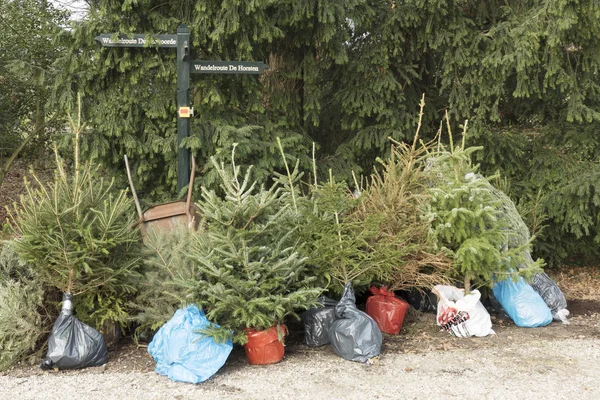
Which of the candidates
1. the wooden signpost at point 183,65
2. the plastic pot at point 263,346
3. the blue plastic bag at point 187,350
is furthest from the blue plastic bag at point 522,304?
the wooden signpost at point 183,65

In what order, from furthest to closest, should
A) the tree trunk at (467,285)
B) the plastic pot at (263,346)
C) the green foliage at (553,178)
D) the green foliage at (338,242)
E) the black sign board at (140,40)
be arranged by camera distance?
the green foliage at (553,178) < the black sign board at (140,40) < the tree trunk at (467,285) < the green foliage at (338,242) < the plastic pot at (263,346)

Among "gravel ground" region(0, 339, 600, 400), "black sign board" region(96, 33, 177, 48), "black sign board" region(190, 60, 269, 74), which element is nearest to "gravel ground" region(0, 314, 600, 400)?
"gravel ground" region(0, 339, 600, 400)

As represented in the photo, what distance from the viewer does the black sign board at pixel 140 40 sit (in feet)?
21.1

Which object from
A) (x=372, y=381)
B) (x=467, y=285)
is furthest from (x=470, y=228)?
(x=372, y=381)

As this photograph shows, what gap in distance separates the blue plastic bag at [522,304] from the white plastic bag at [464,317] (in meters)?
0.48

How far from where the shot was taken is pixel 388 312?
19.6 ft

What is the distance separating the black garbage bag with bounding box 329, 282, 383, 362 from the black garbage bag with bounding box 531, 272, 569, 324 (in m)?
2.30

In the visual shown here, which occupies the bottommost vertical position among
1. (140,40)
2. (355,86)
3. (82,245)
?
(82,245)

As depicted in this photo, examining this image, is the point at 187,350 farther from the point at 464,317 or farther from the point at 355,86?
the point at 355,86

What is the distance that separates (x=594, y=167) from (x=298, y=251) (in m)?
4.75

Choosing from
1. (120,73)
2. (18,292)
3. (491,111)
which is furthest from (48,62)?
(491,111)

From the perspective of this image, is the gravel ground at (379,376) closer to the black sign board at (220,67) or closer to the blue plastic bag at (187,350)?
the blue plastic bag at (187,350)

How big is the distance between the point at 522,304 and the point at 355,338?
211 cm

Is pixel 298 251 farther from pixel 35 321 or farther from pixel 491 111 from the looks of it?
pixel 491 111
